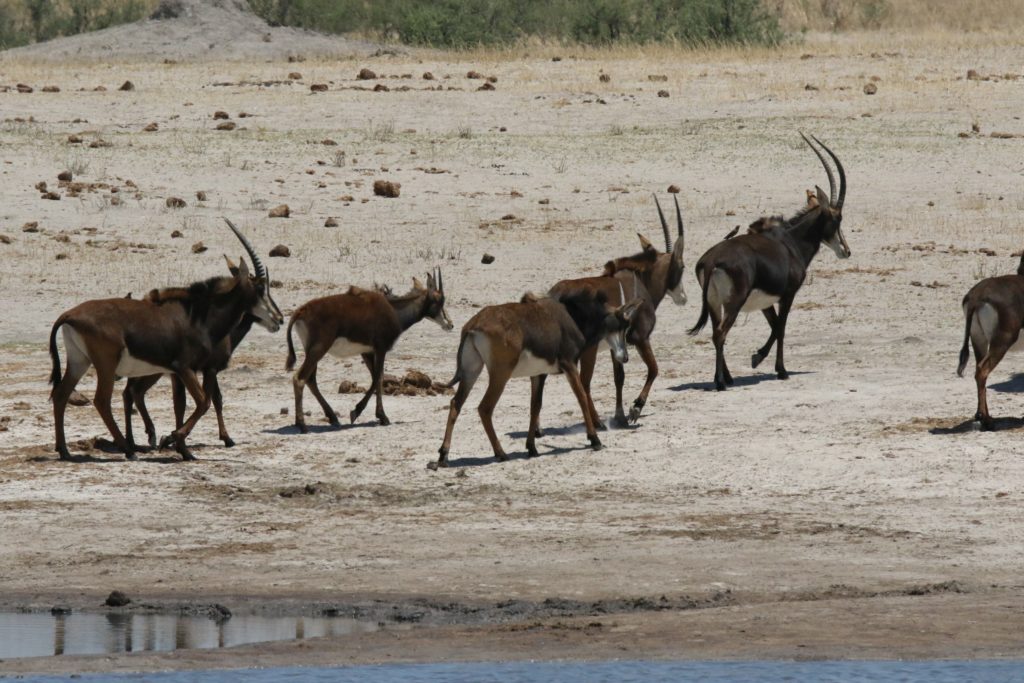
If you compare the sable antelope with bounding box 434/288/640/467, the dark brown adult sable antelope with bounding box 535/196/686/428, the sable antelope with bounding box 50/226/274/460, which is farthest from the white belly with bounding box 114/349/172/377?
the dark brown adult sable antelope with bounding box 535/196/686/428

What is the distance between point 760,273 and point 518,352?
391cm

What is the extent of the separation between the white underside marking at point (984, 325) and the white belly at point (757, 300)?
299 cm

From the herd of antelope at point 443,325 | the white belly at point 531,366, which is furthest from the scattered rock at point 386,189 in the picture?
the white belly at point 531,366

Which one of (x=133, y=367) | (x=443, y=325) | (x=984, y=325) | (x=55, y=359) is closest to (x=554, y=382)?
(x=443, y=325)

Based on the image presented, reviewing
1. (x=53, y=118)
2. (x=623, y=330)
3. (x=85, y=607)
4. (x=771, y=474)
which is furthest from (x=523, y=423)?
(x=53, y=118)

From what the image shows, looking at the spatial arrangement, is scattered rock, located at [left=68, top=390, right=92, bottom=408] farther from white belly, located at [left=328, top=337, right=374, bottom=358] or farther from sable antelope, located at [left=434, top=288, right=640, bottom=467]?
sable antelope, located at [left=434, top=288, right=640, bottom=467]

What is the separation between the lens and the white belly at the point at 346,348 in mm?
14484

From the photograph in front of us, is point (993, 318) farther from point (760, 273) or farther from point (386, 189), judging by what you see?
point (386, 189)

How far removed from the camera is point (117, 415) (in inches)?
582

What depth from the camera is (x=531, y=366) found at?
1275 cm

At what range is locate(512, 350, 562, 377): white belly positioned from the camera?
12.6m

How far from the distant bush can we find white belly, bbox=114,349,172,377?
29187mm

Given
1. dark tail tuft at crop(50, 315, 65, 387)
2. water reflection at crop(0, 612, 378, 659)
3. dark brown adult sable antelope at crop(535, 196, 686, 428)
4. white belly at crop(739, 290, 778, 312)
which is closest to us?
water reflection at crop(0, 612, 378, 659)

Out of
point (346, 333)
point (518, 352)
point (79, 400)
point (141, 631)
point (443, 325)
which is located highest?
point (518, 352)
